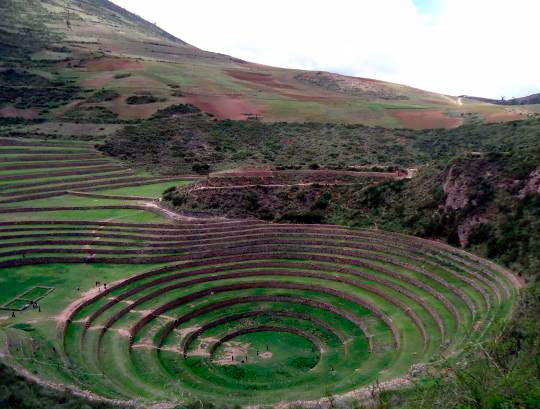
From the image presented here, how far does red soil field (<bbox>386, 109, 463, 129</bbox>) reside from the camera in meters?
73.4

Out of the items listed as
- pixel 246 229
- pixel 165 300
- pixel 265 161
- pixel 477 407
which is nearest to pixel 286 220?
pixel 246 229

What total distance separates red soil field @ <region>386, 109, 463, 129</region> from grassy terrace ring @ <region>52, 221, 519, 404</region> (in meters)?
45.4

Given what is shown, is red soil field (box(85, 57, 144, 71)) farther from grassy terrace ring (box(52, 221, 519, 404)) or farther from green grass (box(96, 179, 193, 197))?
grassy terrace ring (box(52, 221, 519, 404))

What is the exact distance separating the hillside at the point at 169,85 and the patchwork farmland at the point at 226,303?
41775 millimetres

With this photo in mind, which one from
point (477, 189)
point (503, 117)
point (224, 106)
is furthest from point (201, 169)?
point (503, 117)

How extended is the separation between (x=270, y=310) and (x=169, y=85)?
70.6 metres

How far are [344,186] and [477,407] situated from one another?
32.4 meters

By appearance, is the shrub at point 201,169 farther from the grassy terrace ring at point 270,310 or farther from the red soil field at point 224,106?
the grassy terrace ring at point 270,310

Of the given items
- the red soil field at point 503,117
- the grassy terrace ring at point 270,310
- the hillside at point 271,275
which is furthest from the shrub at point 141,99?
the red soil field at point 503,117

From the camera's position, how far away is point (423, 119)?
76438 mm

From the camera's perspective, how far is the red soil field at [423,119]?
2889 inches

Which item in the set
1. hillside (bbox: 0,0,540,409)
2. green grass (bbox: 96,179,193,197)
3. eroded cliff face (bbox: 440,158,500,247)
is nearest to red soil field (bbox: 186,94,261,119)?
hillside (bbox: 0,0,540,409)

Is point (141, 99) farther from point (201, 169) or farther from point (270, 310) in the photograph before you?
point (270, 310)

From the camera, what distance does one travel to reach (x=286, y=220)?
38062mm
